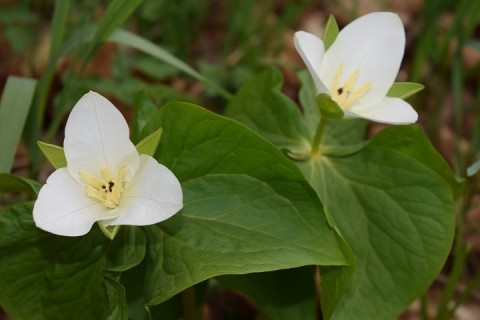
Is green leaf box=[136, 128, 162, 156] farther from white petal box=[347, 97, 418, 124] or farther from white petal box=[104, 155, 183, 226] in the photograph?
white petal box=[347, 97, 418, 124]

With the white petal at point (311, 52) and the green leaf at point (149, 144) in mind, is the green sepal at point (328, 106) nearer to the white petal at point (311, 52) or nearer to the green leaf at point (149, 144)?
the white petal at point (311, 52)

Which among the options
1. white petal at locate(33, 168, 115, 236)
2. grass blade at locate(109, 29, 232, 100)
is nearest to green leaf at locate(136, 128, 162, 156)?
white petal at locate(33, 168, 115, 236)

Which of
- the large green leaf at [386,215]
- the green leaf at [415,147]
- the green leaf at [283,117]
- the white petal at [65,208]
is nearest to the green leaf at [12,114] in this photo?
the white petal at [65,208]

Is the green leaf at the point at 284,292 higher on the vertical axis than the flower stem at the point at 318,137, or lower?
lower

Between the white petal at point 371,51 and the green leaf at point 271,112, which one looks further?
the green leaf at point 271,112

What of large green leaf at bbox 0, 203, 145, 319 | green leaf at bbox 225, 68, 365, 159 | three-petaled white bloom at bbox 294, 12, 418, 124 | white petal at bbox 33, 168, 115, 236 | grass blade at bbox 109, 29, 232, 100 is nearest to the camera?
white petal at bbox 33, 168, 115, 236

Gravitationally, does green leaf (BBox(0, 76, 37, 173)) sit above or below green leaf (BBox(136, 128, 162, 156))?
below

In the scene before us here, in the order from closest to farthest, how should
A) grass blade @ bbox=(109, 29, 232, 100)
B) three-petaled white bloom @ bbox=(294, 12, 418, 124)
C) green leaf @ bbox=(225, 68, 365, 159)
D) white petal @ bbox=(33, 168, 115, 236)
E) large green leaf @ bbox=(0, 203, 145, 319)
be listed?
white petal @ bbox=(33, 168, 115, 236)
large green leaf @ bbox=(0, 203, 145, 319)
three-petaled white bloom @ bbox=(294, 12, 418, 124)
green leaf @ bbox=(225, 68, 365, 159)
grass blade @ bbox=(109, 29, 232, 100)

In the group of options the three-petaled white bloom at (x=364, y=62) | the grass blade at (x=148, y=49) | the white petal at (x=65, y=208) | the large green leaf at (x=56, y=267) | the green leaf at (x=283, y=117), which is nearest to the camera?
the white petal at (x=65, y=208)
